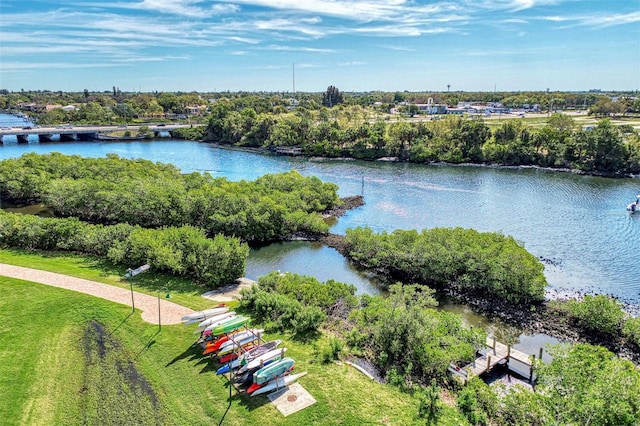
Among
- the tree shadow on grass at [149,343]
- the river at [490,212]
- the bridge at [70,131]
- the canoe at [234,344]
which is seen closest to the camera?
the canoe at [234,344]

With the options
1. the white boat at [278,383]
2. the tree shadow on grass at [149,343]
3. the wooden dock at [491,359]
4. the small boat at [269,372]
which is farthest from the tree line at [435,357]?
the tree shadow on grass at [149,343]

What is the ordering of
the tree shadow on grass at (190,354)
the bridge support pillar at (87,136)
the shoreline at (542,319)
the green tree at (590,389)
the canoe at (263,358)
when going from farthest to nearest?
the bridge support pillar at (87,136)
the shoreline at (542,319)
the tree shadow on grass at (190,354)
the canoe at (263,358)
the green tree at (590,389)

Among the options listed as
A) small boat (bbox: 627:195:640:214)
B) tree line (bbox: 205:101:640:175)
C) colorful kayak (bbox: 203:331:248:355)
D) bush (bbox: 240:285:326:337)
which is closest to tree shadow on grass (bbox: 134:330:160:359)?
colorful kayak (bbox: 203:331:248:355)

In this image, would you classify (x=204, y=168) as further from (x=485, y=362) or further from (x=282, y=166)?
(x=485, y=362)

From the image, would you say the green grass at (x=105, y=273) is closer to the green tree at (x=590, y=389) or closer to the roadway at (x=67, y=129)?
the green tree at (x=590, y=389)

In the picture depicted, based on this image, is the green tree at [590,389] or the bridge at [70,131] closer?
the green tree at [590,389]

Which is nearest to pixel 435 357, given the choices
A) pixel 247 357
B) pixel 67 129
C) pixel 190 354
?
pixel 247 357
